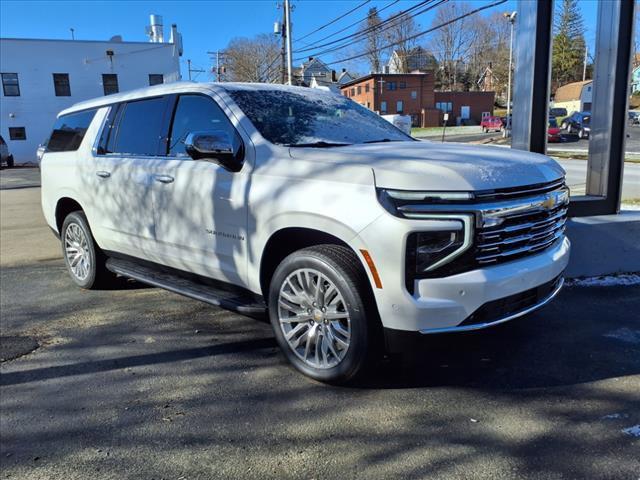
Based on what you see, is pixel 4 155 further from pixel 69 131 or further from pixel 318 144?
pixel 318 144

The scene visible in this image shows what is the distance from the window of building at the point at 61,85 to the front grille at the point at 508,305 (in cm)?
4103

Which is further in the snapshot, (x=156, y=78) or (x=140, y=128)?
(x=156, y=78)

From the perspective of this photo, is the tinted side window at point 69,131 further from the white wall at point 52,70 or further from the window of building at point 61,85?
the window of building at point 61,85

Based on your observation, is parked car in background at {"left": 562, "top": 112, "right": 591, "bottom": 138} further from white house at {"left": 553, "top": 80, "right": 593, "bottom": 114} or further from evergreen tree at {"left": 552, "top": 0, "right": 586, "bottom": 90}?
evergreen tree at {"left": 552, "top": 0, "right": 586, "bottom": 90}

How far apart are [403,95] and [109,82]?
3989cm

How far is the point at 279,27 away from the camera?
115 feet

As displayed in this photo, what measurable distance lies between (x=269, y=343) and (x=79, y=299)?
7.90 ft

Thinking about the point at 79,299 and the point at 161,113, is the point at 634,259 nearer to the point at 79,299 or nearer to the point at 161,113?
the point at 161,113

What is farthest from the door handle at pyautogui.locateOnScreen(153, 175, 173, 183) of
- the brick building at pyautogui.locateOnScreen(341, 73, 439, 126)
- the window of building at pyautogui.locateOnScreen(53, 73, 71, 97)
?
the brick building at pyautogui.locateOnScreen(341, 73, 439, 126)

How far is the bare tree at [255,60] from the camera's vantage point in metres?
48.2

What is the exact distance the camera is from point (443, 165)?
2.99 m

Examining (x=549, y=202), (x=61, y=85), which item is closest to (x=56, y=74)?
(x=61, y=85)

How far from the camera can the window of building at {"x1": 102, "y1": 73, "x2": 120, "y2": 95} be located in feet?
126

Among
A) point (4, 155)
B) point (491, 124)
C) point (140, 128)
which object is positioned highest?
point (491, 124)
